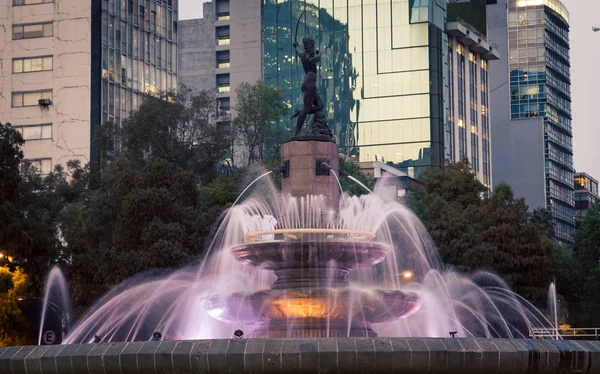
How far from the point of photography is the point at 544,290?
200 ft

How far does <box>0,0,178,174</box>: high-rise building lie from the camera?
A: 94.4 m

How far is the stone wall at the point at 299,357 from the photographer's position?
65.7 feet

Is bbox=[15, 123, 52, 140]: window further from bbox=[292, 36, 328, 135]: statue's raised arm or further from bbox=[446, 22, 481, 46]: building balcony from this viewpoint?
bbox=[292, 36, 328, 135]: statue's raised arm

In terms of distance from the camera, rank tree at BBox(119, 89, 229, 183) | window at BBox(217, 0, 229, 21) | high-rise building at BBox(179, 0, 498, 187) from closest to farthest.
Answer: tree at BBox(119, 89, 229, 183) < high-rise building at BBox(179, 0, 498, 187) < window at BBox(217, 0, 229, 21)

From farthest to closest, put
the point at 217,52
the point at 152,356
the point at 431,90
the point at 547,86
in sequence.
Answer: the point at 547,86 < the point at 217,52 < the point at 431,90 < the point at 152,356

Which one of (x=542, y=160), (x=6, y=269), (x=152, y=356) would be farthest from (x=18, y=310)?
(x=542, y=160)

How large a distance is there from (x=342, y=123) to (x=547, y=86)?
158ft

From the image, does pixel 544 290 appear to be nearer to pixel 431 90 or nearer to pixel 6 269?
pixel 6 269

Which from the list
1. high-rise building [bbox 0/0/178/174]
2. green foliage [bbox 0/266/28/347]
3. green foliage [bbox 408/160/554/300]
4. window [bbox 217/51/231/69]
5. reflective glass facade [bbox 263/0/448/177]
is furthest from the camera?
Answer: window [bbox 217/51/231/69]

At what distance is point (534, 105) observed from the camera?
155 metres

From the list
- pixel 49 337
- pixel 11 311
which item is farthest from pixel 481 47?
pixel 49 337

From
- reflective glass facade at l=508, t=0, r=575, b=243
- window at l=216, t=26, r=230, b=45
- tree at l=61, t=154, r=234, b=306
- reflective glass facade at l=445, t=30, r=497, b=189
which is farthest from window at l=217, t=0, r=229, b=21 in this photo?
tree at l=61, t=154, r=234, b=306

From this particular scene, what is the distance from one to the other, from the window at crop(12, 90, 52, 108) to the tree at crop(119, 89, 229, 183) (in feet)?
71.1

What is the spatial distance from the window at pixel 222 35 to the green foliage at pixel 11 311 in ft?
250
